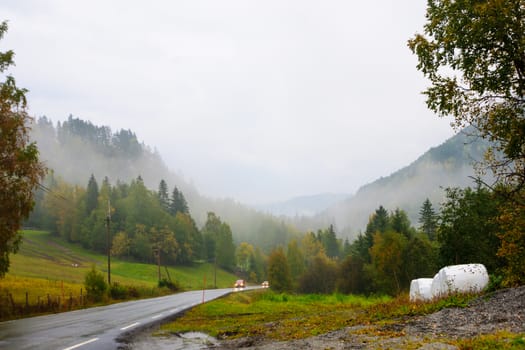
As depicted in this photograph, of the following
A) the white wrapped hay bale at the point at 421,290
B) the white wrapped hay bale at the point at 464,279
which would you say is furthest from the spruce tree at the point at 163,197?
the white wrapped hay bale at the point at 464,279

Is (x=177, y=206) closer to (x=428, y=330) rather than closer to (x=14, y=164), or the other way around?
(x=14, y=164)

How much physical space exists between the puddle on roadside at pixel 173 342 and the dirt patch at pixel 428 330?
66 cm

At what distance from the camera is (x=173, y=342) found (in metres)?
12.9

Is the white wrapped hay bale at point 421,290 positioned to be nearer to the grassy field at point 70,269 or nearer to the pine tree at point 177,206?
the grassy field at point 70,269

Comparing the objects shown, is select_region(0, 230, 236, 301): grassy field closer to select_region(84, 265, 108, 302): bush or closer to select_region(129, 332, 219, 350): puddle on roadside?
select_region(84, 265, 108, 302): bush

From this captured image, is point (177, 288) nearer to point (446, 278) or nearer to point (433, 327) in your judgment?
point (446, 278)

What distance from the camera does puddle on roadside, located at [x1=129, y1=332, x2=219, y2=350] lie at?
11.9 metres

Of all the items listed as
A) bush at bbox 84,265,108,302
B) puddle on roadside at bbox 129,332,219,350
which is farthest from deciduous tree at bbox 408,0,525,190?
bush at bbox 84,265,108,302

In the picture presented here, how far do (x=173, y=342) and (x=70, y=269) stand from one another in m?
82.6

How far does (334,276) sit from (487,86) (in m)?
90.1

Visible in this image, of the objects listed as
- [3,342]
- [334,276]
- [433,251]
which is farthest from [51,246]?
[3,342]

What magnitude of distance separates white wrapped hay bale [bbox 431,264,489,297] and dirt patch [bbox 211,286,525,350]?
4080mm

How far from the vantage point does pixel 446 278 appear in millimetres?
18438

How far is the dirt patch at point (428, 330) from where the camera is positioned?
955cm
